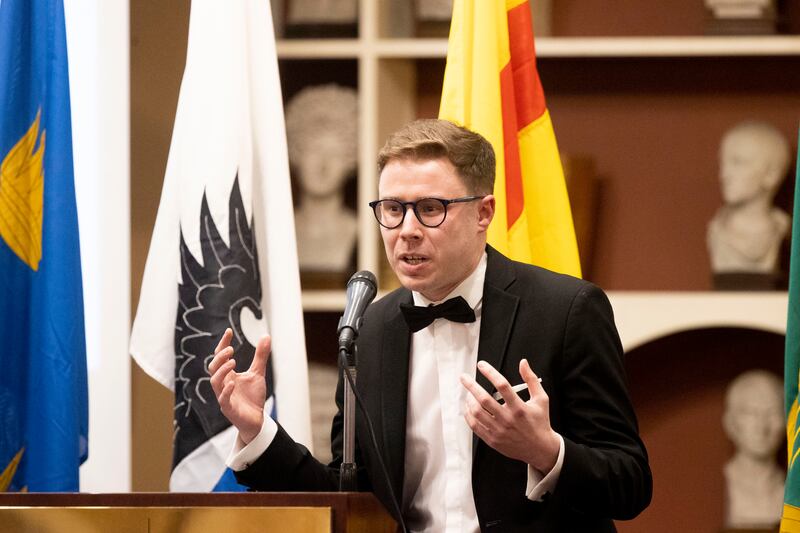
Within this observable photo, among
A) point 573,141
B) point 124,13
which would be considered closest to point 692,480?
point 573,141

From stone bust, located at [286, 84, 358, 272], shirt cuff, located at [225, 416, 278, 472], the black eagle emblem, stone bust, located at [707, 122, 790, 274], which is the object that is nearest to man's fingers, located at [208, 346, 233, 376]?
shirt cuff, located at [225, 416, 278, 472]

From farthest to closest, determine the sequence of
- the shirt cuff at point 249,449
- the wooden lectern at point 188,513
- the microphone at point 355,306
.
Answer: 1. the shirt cuff at point 249,449
2. the microphone at point 355,306
3. the wooden lectern at point 188,513

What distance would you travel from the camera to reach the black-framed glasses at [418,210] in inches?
83.5

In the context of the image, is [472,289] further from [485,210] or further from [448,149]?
[448,149]

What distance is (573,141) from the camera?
3.68 meters

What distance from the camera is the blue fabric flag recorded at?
2801 millimetres

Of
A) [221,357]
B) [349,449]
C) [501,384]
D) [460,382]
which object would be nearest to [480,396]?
[501,384]

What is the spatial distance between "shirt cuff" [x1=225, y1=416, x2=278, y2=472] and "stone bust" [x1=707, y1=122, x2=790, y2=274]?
1857 millimetres

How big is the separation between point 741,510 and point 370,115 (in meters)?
1.65

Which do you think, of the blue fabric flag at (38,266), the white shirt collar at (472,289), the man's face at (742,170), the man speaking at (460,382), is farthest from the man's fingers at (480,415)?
the man's face at (742,170)

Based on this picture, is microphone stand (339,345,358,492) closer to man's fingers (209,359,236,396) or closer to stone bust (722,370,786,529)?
man's fingers (209,359,236,396)

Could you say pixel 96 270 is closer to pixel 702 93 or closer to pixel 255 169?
pixel 255 169

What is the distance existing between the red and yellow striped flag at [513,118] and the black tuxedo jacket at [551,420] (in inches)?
26.9

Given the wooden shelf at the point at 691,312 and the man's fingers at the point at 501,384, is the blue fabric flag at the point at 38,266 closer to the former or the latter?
the man's fingers at the point at 501,384
